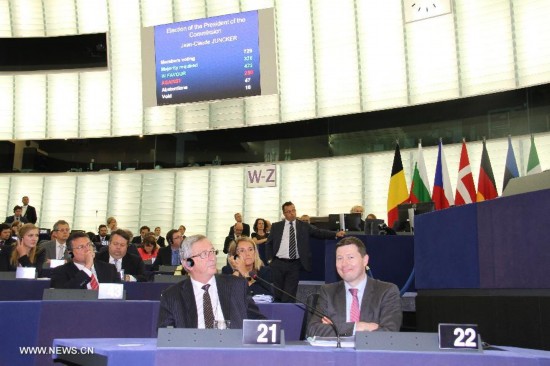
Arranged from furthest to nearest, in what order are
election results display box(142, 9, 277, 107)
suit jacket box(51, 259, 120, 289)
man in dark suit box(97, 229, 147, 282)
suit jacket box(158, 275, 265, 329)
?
election results display box(142, 9, 277, 107), man in dark suit box(97, 229, 147, 282), suit jacket box(51, 259, 120, 289), suit jacket box(158, 275, 265, 329)

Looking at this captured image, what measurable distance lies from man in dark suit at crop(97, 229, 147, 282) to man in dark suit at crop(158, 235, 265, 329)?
3108 mm

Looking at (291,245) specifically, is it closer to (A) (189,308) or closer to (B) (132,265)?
(B) (132,265)

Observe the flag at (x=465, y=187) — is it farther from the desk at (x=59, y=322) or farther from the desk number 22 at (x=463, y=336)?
the desk number 22 at (x=463, y=336)

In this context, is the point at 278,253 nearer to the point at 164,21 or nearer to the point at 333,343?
the point at 333,343

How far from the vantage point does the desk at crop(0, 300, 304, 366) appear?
4.50 m

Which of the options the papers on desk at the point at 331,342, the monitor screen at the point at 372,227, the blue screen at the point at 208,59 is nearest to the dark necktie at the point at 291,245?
the monitor screen at the point at 372,227

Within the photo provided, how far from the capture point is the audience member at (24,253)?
7.42 m

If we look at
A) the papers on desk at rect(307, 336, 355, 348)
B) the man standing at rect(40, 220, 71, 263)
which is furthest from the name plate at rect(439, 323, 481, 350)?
the man standing at rect(40, 220, 71, 263)

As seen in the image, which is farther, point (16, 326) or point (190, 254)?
point (16, 326)

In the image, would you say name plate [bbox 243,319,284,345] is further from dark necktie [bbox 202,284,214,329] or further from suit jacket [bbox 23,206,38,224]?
suit jacket [bbox 23,206,38,224]

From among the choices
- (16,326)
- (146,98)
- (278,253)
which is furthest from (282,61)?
(16,326)

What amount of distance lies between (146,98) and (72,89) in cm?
337

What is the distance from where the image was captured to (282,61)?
16.1 metres

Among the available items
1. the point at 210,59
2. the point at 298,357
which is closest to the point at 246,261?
the point at 298,357
